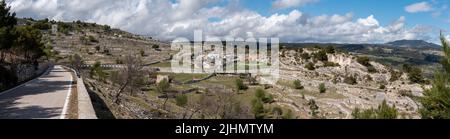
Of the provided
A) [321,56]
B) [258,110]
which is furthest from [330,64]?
[258,110]

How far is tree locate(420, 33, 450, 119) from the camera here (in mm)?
21580

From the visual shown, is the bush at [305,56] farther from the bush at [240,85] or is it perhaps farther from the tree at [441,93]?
the tree at [441,93]

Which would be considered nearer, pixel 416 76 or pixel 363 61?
pixel 416 76

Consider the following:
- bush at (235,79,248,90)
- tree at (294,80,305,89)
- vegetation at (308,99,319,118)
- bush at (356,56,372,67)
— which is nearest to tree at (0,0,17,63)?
vegetation at (308,99,319,118)

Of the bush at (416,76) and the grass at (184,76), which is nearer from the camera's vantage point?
the bush at (416,76)

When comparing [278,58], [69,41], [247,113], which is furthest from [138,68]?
[69,41]

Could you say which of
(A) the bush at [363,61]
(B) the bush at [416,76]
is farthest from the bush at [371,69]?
(B) the bush at [416,76]

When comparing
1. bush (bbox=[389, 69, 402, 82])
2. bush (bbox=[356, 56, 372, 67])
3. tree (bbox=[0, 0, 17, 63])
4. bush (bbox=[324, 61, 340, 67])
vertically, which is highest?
tree (bbox=[0, 0, 17, 63])

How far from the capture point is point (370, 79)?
83.1 m

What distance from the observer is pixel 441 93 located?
71.5 feet

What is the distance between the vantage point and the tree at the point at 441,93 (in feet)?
70.8

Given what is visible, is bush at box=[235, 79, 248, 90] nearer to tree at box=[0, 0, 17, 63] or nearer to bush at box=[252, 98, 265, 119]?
bush at box=[252, 98, 265, 119]

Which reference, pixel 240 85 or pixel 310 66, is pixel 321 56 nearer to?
pixel 310 66
